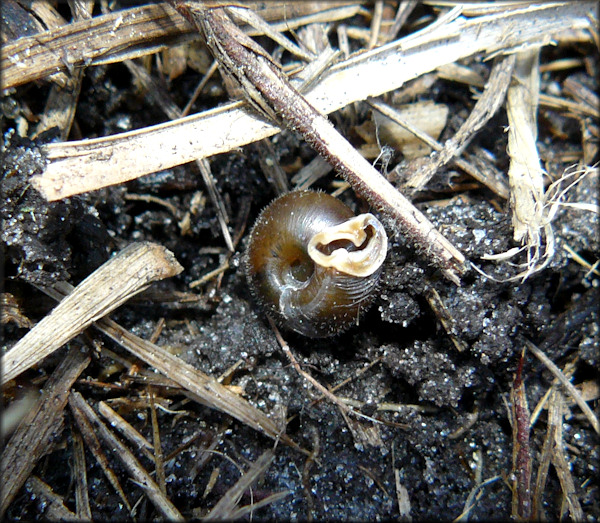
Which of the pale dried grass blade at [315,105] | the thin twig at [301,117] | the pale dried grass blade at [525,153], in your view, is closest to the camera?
the pale dried grass blade at [315,105]

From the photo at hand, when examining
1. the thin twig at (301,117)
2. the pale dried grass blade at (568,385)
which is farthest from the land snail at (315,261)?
the pale dried grass blade at (568,385)

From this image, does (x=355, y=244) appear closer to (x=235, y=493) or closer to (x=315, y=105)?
(x=315, y=105)

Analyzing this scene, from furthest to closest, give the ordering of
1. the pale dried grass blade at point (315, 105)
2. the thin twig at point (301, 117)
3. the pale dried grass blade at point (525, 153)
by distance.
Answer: the pale dried grass blade at point (525, 153), the thin twig at point (301, 117), the pale dried grass blade at point (315, 105)

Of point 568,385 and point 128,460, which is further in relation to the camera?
point 568,385

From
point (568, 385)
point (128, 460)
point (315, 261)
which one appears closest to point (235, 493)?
point (128, 460)

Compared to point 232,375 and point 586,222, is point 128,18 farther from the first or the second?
point 586,222

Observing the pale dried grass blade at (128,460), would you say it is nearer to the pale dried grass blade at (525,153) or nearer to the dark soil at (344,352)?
the dark soil at (344,352)
